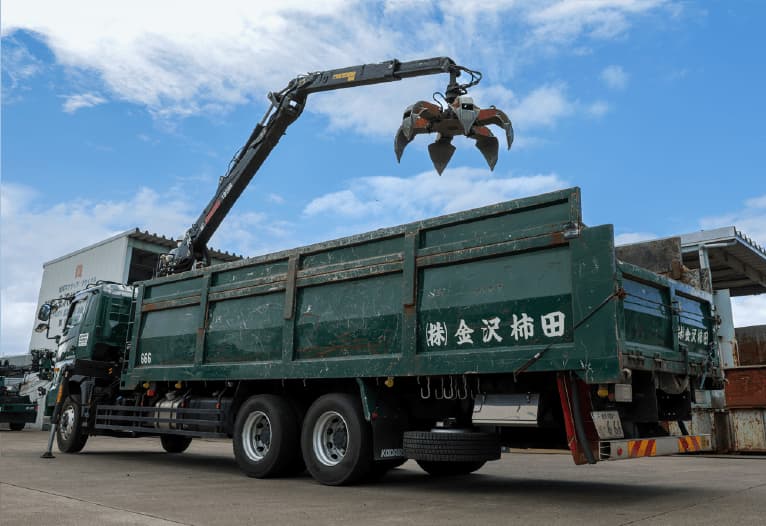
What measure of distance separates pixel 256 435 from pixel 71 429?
4.59 meters

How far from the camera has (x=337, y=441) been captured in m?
7.07

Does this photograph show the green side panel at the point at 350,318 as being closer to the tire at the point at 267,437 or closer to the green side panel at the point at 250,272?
the green side panel at the point at 250,272

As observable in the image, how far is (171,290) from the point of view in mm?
9547

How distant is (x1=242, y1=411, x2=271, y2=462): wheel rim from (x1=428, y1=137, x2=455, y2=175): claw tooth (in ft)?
11.7

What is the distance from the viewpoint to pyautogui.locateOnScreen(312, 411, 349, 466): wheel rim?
22.9 ft

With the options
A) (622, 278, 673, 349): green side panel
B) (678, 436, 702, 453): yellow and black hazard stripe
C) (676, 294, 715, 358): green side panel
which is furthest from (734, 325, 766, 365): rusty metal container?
(622, 278, 673, 349): green side panel

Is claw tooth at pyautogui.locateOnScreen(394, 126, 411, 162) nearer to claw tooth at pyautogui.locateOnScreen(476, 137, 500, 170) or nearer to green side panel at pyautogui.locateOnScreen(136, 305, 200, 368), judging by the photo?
claw tooth at pyautogui.locateOnScreen(476, 137, 500, 170)

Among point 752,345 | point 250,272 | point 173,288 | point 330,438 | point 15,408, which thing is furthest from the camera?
point 15,408

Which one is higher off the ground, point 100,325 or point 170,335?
point 100,325

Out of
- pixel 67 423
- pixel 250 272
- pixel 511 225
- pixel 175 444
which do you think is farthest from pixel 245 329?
pixel 175 444

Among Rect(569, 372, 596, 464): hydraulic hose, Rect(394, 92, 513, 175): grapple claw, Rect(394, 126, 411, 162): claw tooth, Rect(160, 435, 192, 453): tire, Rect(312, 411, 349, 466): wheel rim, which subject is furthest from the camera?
Rect(160, 435, 192, 453): tire

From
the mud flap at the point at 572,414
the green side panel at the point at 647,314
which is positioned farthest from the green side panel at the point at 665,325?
the mud flap at the point at 572,414

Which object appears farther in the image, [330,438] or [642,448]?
[330,438]

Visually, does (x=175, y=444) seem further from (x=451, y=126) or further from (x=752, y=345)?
(x=752, y=345)
